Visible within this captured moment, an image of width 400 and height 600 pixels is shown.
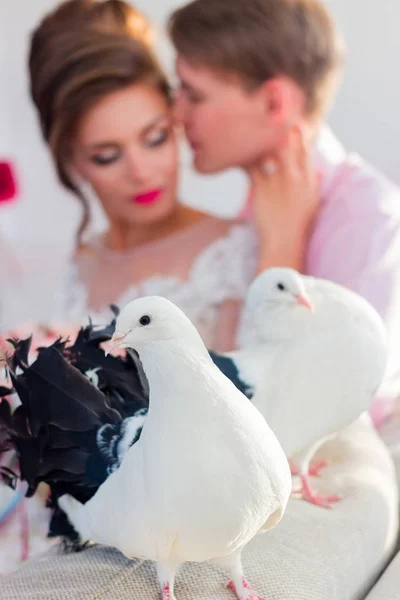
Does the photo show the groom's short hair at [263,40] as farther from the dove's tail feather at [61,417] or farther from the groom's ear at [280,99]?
the dove's tail feather at [61,417]

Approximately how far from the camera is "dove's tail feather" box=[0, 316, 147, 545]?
38 centimetres

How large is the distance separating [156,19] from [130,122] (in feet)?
1.40

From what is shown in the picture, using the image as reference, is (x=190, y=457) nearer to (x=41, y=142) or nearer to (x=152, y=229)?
(x=152, y=229)

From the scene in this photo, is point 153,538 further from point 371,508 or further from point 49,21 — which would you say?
point 49,21

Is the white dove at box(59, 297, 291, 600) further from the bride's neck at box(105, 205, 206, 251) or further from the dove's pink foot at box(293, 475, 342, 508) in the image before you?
the bride's neck at box(105, 205, 206, 251)

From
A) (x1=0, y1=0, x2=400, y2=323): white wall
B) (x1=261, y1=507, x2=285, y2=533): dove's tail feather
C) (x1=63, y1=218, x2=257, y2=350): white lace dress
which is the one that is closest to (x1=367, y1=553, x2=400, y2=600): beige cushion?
(x1=261, y1=507, x2=285, y2=533): dove's tail feather

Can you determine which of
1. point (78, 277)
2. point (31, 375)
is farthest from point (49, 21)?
point (31, 375)

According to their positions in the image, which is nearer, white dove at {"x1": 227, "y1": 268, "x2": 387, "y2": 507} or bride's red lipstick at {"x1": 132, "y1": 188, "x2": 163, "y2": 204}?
white dove at {"x1": 227, "y1": 268, "x2": 387, "y2": 507}

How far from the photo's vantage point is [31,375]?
0.38 metres

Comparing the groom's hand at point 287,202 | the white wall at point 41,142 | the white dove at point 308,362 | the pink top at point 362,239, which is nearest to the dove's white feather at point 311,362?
the white dove at point 308,362

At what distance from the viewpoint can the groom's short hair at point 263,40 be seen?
0.90m

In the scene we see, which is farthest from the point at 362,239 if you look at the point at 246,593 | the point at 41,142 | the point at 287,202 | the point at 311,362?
the point at 41,142

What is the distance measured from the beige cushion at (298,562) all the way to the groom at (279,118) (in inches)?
14.8

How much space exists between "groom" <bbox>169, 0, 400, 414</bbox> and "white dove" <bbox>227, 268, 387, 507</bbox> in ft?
1.34
